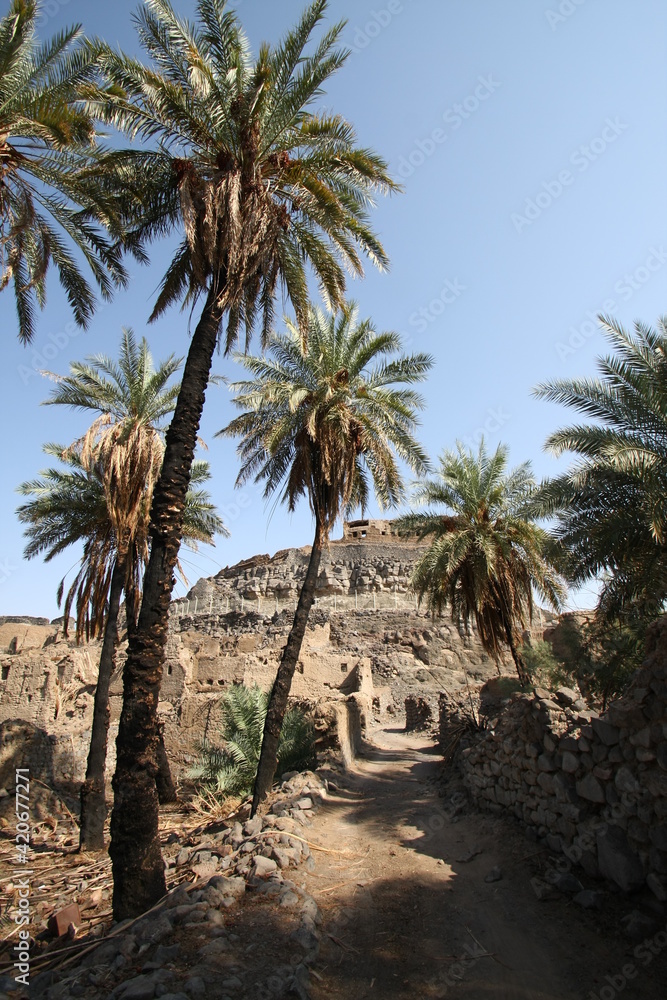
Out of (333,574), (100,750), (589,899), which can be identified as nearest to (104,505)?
(100,750)

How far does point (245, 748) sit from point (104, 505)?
625 centimetres

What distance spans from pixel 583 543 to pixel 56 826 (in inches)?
494

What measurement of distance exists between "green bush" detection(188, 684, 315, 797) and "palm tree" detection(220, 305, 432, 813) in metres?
2.28

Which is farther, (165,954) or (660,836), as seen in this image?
(660,836)

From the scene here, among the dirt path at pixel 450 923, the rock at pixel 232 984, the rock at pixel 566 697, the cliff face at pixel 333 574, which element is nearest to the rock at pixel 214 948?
the rock at pixel 232 984

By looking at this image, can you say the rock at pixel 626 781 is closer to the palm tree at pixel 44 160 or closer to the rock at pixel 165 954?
the rock at pixel 165 954

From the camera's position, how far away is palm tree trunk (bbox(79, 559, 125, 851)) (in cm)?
980

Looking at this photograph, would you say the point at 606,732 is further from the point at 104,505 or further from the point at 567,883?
the point at 104,505

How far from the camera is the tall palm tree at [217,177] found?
250 inches

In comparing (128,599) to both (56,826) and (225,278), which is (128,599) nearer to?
(56,826)

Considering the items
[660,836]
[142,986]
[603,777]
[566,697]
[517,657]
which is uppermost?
[517,657]

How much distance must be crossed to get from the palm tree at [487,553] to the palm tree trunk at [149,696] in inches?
299

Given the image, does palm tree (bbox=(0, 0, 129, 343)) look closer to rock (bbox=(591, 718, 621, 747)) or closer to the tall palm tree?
the tall palm tree

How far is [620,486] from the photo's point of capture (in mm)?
8922
